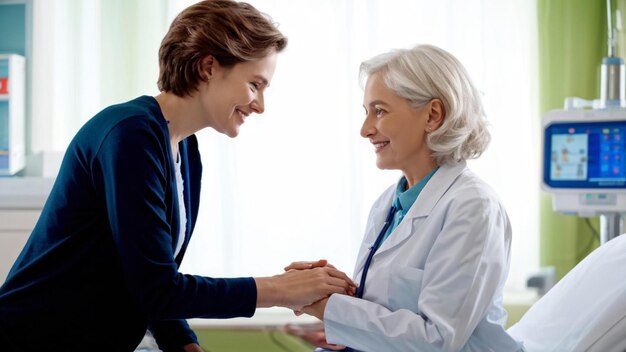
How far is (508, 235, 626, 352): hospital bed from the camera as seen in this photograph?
1.46 metres

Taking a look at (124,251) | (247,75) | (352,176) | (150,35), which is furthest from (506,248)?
(150,35)

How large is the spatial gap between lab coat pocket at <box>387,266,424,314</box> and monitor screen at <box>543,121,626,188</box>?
117 centimetres

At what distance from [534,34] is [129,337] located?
2.27m

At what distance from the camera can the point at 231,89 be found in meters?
1.50

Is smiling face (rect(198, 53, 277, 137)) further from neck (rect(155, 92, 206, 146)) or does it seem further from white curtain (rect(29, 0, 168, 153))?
white curtain (rect(29, 0, 168, 153))

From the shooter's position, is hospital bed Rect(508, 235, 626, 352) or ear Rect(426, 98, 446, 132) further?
ear Rect(426, 98, 446, 132)

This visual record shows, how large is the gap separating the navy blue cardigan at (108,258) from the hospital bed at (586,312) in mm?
674

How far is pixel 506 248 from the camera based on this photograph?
1521mm

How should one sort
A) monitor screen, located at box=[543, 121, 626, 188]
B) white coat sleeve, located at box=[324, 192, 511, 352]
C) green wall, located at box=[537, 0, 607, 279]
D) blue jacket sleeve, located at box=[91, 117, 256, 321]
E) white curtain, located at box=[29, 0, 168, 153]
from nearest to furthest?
1. blue jacket sleeve, located at box=[91, 117, 256, 321]
2. white coat sleeve, located at box=[324, 192, 511, 352]
3. monitor screen, located at box=[543, 121, 626, 188]
4. green wall, located at box=[537, 0, 607, 279]
5. white curtain, located at box=[29, 0, 168, 153]

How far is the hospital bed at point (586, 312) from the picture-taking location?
146cm

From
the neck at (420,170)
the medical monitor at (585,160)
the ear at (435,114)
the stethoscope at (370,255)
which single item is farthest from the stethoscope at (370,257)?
the medical monitor at (585,160)

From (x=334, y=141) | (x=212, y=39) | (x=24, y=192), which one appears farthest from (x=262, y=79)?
(x=24, y=192)

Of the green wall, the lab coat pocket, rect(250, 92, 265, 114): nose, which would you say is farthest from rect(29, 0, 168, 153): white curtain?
the lab coat pocket

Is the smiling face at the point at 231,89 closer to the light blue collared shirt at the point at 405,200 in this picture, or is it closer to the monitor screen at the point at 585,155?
the light blue collared shirt at the point at 405,200
